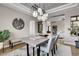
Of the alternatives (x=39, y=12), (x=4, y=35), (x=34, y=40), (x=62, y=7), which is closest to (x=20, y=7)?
(x=39, y=12)

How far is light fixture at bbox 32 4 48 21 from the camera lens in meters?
1.75

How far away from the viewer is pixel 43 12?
180cm

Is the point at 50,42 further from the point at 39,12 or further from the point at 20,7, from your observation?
the point at 20,7

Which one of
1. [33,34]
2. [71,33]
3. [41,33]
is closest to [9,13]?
[33,34]

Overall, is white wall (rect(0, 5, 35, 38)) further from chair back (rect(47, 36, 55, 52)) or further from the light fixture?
chair back (rect(47, 36, 55, 52))

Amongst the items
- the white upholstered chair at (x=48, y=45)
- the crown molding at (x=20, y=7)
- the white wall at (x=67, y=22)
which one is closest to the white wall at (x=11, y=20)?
the crown molding at (x=20, y=7)

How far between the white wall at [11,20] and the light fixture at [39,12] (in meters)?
0.15

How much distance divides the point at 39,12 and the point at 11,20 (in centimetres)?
70

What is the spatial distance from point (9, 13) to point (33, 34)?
2.39ft

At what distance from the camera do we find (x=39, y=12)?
1.84 meters

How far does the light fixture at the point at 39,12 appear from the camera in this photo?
1.75 m

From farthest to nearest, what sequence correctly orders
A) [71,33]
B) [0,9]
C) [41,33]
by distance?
[41,33] < [71,33] < [0,9]

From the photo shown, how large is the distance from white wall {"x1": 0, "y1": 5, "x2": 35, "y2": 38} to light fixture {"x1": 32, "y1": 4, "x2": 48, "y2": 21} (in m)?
0.15

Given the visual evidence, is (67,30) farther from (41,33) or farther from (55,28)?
(41,33)
